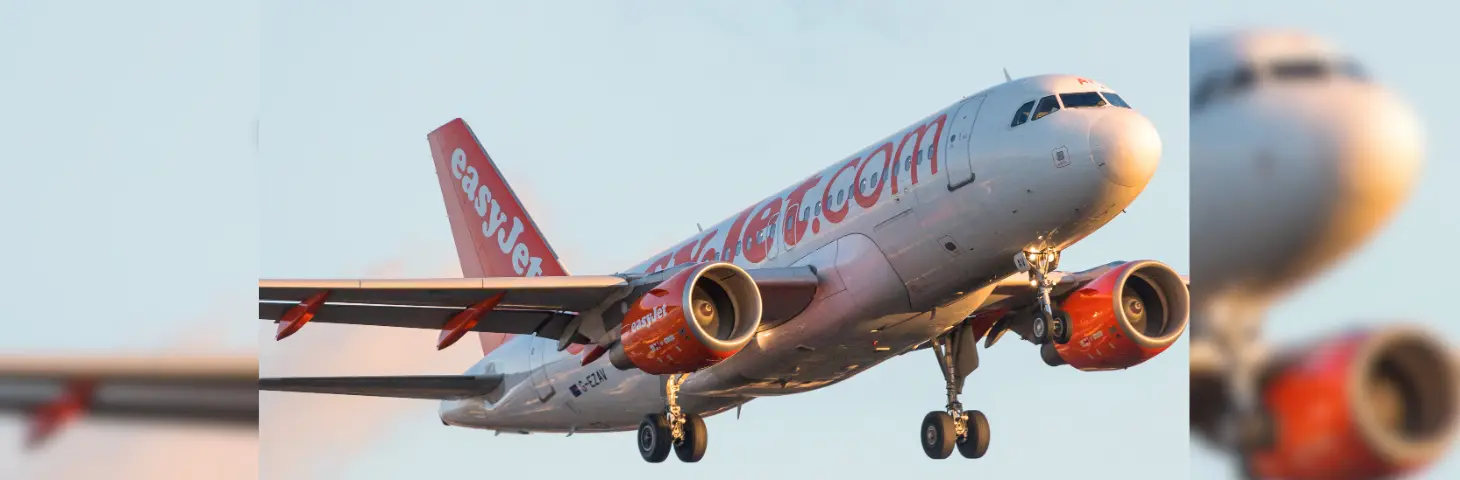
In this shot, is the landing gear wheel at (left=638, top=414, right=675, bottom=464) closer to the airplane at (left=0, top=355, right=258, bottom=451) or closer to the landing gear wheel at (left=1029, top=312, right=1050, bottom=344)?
the landing gear wheel at (left=1029, top=312, right=1050, bottom=344)

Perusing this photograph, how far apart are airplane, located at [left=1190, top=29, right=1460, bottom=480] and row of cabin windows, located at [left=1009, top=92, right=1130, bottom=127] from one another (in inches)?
731

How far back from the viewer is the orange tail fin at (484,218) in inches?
1443

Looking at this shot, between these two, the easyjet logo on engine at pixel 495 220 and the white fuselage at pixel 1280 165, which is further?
the easyjet logo on engine at pixel 495 220

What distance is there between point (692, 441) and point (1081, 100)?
10.6 meters

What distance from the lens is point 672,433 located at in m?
27.8

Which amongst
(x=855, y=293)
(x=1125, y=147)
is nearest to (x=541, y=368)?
(x=855, y=293)

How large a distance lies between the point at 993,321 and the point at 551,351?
874 cm

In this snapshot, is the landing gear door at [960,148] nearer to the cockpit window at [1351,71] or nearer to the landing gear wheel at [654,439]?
the landing gear wheel at [654,439]

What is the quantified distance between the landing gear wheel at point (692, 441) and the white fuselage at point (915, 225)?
0.31 m

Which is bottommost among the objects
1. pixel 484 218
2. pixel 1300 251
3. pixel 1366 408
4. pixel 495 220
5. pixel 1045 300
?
pixel 1366 408

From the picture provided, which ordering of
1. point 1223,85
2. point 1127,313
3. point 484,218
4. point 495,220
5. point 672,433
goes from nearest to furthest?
point 1223,85 → point 1127,313 → point 672,433 → point 495,220 → point 484,218

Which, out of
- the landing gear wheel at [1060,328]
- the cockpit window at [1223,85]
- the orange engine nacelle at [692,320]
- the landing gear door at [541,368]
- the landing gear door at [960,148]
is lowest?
the cockpit window at [1223,85]

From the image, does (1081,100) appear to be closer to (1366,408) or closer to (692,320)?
(692,320)

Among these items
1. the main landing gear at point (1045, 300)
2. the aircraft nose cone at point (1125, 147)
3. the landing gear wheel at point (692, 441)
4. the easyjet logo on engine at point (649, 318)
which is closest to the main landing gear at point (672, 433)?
the landing gear wheel at point (692, 441)
